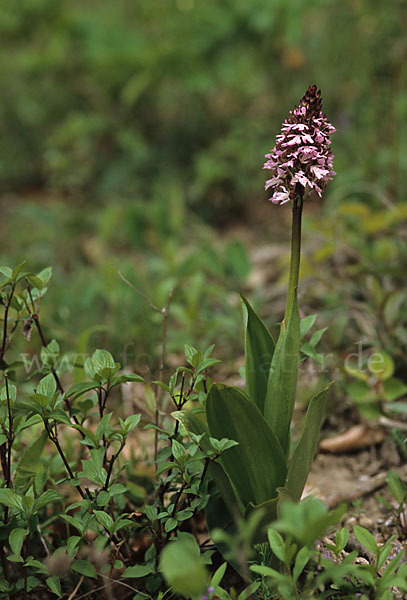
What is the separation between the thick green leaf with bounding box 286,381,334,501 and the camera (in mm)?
1105

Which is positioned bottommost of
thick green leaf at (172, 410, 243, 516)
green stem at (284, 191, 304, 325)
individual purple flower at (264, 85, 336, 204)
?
thick green leaf at (172, 410, 243, 516)

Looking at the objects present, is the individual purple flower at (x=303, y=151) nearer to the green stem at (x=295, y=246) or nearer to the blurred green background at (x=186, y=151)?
the green stem at (x=295, y=246)

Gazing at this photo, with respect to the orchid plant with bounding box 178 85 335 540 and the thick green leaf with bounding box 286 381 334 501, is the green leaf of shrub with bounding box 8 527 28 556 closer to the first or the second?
the orchid plant with bounding box 178 85 335 540

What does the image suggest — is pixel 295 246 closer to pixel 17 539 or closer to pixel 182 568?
pixel 182 568

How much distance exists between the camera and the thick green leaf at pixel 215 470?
3.75ft

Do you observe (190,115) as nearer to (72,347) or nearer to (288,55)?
(288,55)

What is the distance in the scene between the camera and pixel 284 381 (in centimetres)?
117

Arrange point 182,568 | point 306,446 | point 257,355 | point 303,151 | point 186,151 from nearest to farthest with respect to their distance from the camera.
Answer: point 182,568, point 303,151, point 306,446, point 257,355, point 186,151

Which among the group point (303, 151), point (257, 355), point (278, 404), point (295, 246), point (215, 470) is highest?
point (303, 151)

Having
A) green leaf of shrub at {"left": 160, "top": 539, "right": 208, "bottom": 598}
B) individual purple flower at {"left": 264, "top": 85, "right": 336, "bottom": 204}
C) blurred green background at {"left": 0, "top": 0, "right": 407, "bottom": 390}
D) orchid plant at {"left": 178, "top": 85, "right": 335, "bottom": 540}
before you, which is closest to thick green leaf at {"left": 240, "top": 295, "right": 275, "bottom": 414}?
orchid plant at {"left": 178, "top": 85, "right": 335, "bottom": 540}

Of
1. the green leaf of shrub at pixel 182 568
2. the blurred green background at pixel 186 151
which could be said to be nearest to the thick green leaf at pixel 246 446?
the green leaf of shrub at pixel 182 568

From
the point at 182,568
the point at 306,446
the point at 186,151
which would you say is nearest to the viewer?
the point at 182,568

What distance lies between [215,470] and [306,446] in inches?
7.2

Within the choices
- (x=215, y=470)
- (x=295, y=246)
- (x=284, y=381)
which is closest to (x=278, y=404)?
(x=284, y=381)
